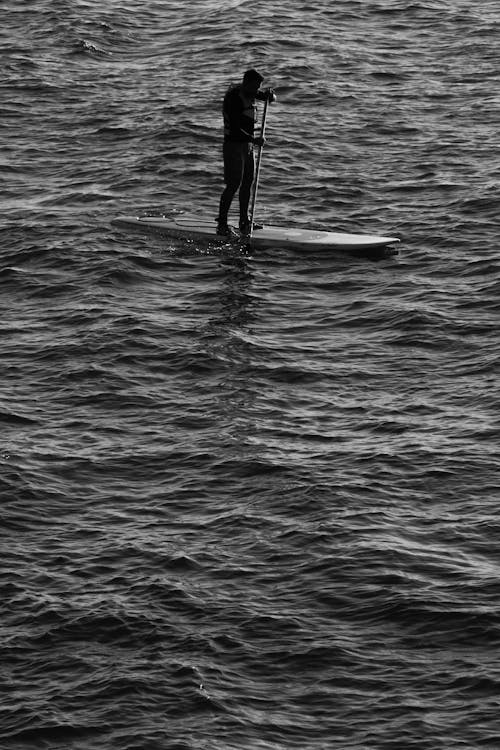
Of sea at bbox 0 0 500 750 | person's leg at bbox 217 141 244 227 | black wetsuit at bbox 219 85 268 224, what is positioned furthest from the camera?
person's leg at bbox 217 141 244 227

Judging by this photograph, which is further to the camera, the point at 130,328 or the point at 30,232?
the point at 30,232

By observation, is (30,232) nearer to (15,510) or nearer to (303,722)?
(15,510)

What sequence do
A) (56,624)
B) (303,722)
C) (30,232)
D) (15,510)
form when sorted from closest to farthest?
(303,722), (56,624), (15,510), (30,232)

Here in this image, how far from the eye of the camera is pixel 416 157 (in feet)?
87.5

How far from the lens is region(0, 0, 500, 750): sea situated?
12039mm

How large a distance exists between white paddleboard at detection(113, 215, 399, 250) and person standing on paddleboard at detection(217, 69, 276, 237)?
11.1 inches

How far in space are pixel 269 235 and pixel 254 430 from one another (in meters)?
6.36

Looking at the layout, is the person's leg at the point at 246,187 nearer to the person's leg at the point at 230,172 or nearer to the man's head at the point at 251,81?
the person's leg at the point at 230,172

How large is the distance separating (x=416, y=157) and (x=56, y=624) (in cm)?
1590

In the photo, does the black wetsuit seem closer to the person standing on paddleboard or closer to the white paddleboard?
the person standing on paddleboard

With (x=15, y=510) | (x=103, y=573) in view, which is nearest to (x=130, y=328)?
(x=15, y=510)

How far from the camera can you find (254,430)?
653 inches

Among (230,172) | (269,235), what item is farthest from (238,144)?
(269,235)

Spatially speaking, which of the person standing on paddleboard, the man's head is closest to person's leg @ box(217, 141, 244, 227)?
the person standing on paddleboard
